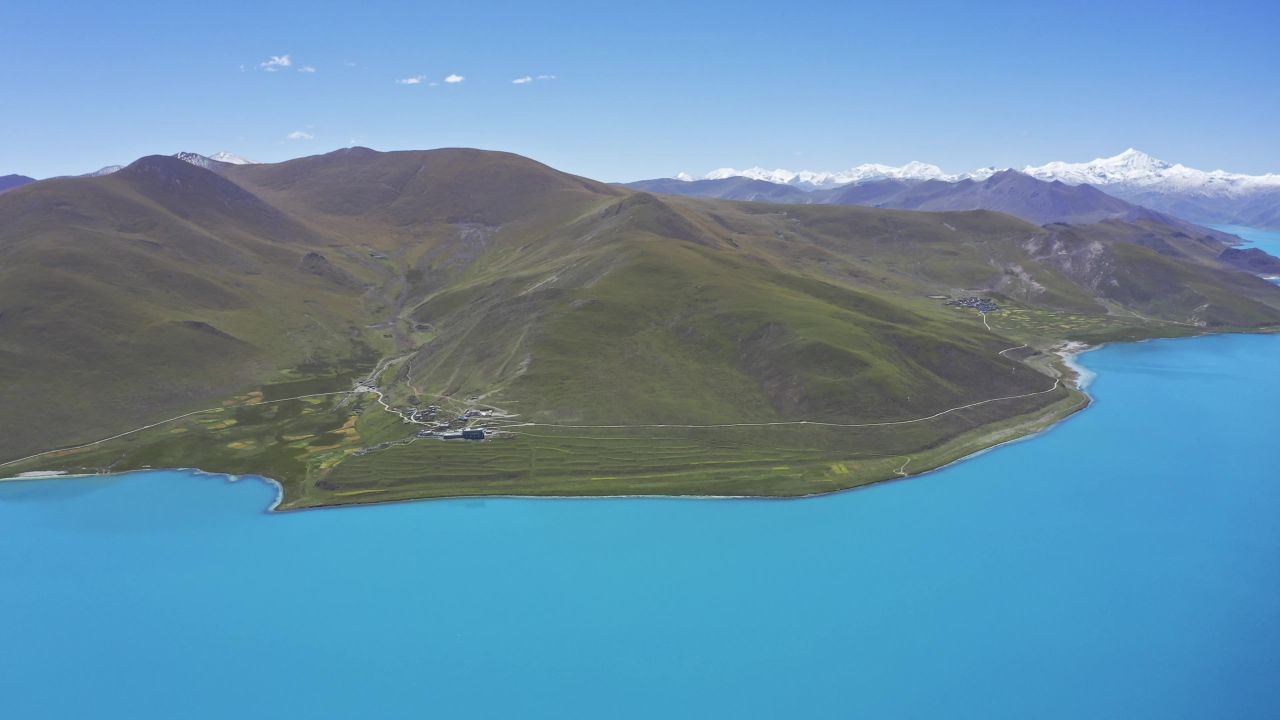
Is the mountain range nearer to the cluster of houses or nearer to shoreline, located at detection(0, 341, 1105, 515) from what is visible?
shoreline, located at detection(0, 341, 1105, 515)

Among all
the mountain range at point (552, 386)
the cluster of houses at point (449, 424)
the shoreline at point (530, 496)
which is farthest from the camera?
the cluster of houses at point (449, 424)

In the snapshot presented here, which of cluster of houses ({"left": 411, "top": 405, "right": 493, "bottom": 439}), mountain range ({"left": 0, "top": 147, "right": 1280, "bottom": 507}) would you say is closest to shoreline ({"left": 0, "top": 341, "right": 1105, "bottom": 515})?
mountain range ({"left": 0, "top": 147, "right": 1280, "bottom": 507})

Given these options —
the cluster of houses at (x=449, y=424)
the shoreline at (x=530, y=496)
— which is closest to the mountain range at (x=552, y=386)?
the shoreline at (x=530, y=496)

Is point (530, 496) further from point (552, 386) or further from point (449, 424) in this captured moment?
point (552, 386)

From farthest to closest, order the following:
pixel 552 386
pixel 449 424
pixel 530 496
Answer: pixel 552 386 < pixel 449 424 < pixel 530 496

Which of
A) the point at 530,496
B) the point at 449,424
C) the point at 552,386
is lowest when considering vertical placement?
the point at 530,496

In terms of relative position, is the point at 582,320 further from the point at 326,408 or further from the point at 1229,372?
the point at 1229,372

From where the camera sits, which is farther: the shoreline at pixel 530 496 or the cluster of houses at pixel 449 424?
the cluster of houses at pixel 449 424

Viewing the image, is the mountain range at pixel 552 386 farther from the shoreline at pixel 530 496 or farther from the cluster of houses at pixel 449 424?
the cluster of houses at pixel 449 424

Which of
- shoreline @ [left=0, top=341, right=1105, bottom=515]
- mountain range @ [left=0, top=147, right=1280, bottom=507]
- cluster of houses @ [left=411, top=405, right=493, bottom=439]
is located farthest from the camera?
cluster of houses @ [left=411, top=405, right=493, bottom=439]

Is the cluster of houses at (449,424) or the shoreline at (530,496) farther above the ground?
the cluster of houses at (449,424)

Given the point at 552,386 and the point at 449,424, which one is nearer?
the point at 449,424

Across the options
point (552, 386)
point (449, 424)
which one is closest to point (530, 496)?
point (449, 424)
